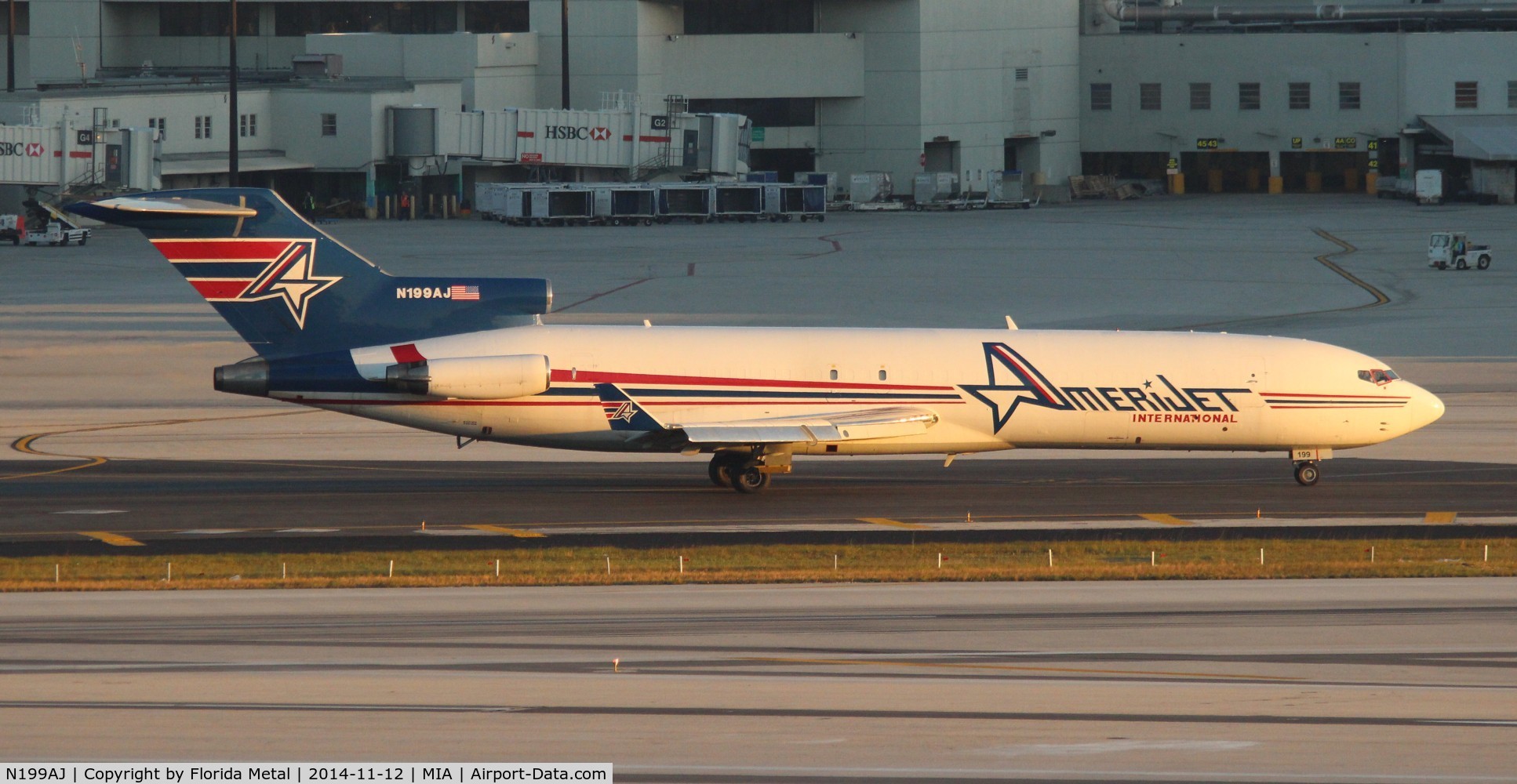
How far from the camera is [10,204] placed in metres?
96.2

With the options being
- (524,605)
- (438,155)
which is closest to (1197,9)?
(438,155)

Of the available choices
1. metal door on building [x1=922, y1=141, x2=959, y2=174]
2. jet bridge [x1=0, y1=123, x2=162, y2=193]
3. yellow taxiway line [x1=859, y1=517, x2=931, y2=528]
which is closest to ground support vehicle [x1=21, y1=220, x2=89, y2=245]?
jet bridge [x1=0, y1=123, x2=162, y2=193]

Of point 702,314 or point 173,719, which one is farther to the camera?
point 702,314

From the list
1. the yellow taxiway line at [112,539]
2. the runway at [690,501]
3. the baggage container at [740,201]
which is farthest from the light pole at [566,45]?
the yellow taxiway line at [112,539]

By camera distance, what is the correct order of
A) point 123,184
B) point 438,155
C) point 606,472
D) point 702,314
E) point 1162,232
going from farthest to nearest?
1. point 438,155
2. point 1162,232
3. point 123,184
4. point 702,314
5. point 606,472

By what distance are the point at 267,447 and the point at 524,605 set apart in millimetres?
18630

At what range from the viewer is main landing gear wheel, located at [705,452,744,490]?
3619cm

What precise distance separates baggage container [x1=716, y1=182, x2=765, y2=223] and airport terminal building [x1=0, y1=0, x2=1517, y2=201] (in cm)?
1043

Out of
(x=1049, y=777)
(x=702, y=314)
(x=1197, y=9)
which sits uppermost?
(x=1197, y=9)

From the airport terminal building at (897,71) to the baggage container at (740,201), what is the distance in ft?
34.2

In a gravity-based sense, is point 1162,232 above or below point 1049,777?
above

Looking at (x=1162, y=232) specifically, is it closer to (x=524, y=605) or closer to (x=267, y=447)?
(x=267, y=447)

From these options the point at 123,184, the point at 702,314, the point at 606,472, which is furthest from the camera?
the point at 123,184

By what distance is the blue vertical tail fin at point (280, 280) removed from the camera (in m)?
34.2
